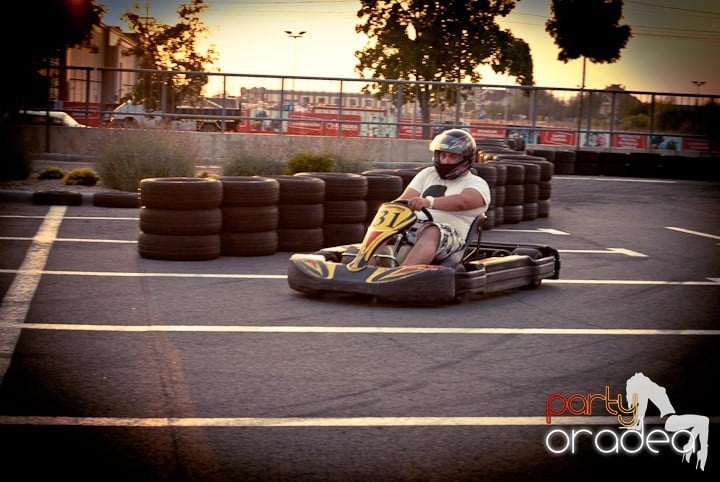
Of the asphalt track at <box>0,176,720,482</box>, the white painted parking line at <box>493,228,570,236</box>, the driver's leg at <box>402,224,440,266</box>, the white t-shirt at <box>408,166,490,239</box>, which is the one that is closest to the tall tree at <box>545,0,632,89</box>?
the white painted parking line at <box>493,228,570,236</box>

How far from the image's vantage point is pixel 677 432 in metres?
5.14

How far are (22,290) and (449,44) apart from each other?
39984 mm

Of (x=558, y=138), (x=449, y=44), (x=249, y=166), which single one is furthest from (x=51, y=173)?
(x=449, y=44)

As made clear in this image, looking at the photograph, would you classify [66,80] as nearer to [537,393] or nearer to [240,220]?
[240,220]

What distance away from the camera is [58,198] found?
15531 millimetres

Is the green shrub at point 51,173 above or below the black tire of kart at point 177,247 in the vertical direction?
above

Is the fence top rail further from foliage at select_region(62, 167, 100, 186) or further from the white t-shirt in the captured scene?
the white t-shirt

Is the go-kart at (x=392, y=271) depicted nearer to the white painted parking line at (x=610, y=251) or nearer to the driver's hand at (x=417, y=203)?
the driver's hand at (x=417, y=203)

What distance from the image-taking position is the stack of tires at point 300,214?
11.3 meters

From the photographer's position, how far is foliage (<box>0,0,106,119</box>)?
22.9 metres

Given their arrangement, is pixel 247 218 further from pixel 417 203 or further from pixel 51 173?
pixel 51 173

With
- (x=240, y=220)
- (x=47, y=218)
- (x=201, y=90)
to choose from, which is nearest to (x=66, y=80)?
(x=201, y=90)

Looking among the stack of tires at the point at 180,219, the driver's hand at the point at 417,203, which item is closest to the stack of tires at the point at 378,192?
the stack of tires at the point at 180,219

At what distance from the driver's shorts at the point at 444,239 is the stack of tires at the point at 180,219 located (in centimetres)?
261
